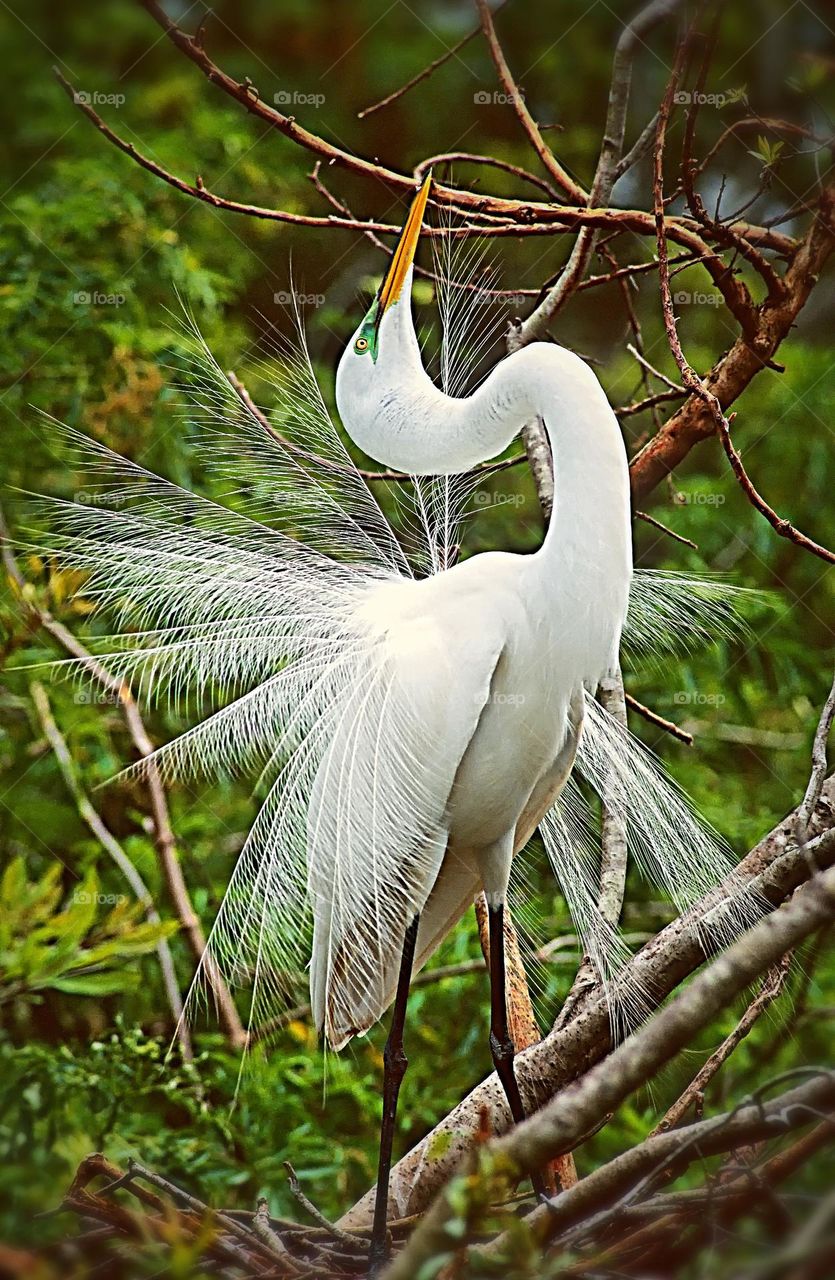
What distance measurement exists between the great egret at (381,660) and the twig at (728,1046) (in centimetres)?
9

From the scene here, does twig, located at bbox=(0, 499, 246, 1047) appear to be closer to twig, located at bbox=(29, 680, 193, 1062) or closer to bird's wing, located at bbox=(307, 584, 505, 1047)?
twig, located at bbox=(29, 680, 193, 1062)

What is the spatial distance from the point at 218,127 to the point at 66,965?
245 centimetres

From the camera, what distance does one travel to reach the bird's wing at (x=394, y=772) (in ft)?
5.21

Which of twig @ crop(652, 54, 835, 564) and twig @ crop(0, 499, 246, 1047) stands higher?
twig @ crop(652, 54, 835, 564)

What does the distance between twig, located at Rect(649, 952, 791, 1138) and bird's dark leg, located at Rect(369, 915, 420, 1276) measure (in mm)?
348

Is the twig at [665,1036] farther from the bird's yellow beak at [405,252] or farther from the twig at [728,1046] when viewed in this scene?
the bird's yellow beak at [405,252]

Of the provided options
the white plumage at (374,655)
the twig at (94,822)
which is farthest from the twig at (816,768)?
the twig at (94,822)

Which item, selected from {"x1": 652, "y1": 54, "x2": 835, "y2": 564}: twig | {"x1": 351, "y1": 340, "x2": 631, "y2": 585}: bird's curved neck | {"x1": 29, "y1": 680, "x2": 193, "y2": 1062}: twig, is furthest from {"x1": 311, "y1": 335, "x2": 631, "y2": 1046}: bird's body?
{"x1": 29, "y1": 680, "x2": 193, "y2": 1062}: twig

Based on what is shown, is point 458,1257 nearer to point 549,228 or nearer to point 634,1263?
point 634,1263

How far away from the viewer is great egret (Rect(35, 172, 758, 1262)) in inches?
Answer: 61.4

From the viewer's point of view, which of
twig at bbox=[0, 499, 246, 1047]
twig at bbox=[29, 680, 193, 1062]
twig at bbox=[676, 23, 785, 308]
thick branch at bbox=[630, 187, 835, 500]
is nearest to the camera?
twig at bbox=[676, 23, 785, 308]

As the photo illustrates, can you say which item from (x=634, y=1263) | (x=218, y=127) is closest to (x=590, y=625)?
(x=634, y=1263)

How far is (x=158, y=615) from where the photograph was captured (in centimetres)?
173

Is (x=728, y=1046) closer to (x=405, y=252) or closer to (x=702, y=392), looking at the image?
(x=702, y=392)
